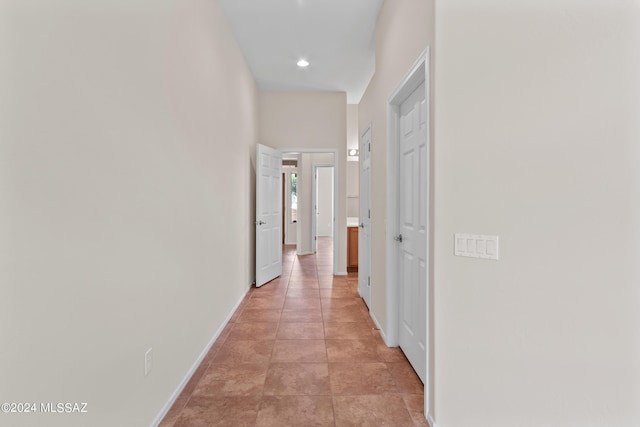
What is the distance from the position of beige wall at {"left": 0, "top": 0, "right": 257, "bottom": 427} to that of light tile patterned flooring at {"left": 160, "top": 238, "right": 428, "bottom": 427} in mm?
253

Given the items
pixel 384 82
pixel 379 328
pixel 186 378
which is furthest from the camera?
pixel 379 328

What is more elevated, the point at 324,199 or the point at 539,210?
the point at 324,199

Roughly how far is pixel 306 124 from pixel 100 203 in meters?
4.22

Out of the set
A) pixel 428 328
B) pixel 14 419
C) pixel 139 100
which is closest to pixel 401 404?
pixel 428 328

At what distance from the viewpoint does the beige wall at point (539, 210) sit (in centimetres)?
119

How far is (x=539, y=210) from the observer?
4.50 ft

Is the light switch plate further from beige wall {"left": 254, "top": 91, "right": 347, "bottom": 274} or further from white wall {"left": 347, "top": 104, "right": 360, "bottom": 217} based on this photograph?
white wall {"left": 347, "top": 104, "right": 360, "bottom": 217}

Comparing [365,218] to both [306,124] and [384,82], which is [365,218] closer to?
[384,82]

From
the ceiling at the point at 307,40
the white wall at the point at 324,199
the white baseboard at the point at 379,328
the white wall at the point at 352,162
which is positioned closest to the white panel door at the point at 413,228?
the white baseboard at the point at 379,328

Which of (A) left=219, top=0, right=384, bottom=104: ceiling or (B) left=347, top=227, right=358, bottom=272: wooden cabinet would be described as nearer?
(A) left=219, top=0, right=384, bottom=104: ceiling

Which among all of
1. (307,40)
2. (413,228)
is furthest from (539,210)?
(307,40)

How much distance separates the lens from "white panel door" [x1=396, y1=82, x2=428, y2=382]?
2.10 m

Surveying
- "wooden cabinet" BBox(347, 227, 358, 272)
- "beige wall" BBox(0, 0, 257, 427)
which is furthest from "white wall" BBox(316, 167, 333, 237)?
"beige wall" BBox(0, 0, 257, 427)

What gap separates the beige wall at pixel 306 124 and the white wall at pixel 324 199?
15.6ft
